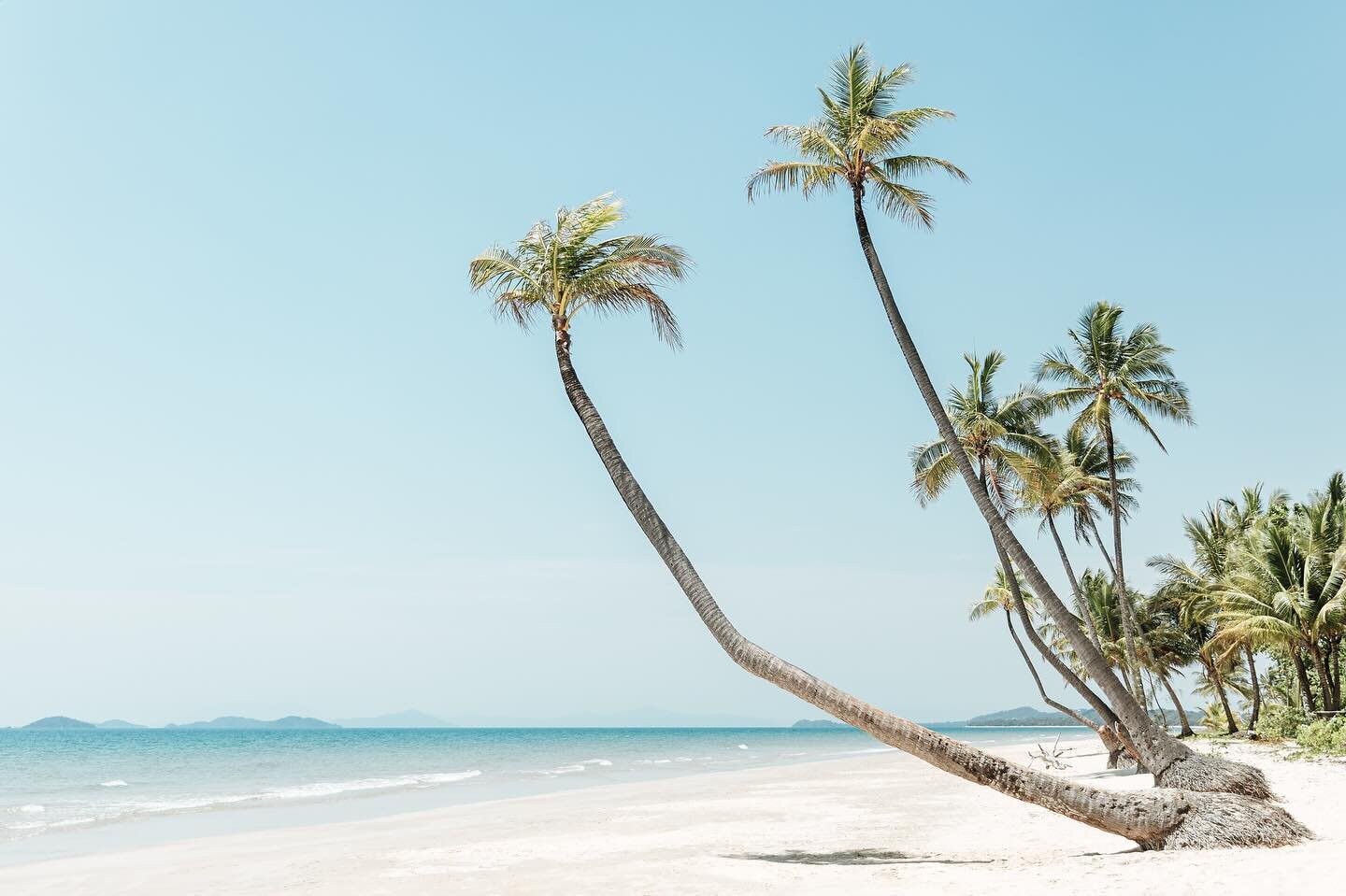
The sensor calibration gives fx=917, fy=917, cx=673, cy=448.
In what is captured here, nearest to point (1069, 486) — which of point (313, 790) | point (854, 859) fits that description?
point (854, 859)

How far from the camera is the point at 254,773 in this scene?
38.2 metres

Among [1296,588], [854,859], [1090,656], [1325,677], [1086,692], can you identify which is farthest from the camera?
[1325,677]

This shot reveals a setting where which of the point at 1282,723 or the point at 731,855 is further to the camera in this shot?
the point at 1282,723

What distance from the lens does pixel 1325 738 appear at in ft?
63.5

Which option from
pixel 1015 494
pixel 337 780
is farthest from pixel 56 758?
pixel 1015 494

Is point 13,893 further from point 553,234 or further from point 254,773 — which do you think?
point 254,773

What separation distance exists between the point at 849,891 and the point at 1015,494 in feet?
48.5

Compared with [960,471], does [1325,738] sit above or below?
below

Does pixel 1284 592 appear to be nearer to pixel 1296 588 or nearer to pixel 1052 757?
pixel 1296 588

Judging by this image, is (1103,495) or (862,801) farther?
(1103,495)

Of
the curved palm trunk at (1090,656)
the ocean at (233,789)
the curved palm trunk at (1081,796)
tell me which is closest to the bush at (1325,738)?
the curved palm trunk at (1090,656)

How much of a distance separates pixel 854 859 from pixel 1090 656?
4793mm

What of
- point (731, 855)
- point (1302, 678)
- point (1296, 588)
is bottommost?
point (731, 855)

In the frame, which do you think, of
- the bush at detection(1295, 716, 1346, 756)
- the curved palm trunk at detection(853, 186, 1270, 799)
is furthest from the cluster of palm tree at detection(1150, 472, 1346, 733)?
the curved palm trunk at detection(853, 186, 1270, 799)
